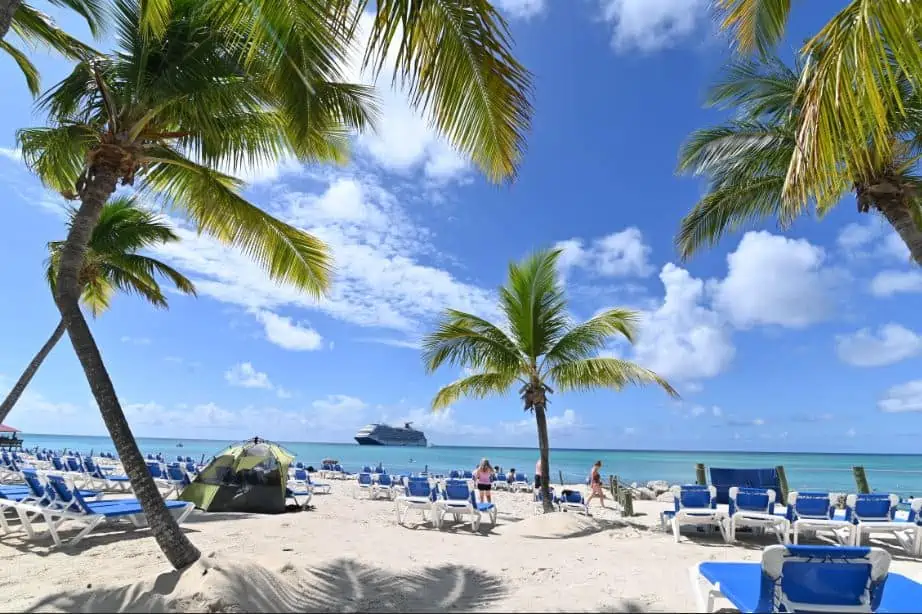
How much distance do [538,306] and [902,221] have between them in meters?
6.69

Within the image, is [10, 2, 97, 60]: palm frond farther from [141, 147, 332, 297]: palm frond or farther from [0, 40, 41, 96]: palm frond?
[141, 147, 332, 297]: palm frond

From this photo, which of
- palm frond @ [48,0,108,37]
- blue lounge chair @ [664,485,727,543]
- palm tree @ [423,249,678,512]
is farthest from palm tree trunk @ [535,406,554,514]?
palm frond @ [48,0,108,37]

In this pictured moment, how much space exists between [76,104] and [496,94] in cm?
553

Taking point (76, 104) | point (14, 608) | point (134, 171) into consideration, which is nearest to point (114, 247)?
point (76, 104)

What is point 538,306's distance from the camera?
39.5 feet

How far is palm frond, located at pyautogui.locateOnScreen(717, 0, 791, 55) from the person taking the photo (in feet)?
15.9

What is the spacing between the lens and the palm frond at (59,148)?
624cm

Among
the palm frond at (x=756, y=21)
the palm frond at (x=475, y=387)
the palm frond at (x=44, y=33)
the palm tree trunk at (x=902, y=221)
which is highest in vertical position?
the palm frond at (x=44, y=33)

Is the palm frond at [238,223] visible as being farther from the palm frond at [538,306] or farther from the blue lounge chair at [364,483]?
the blue lounge chair at [364,483]

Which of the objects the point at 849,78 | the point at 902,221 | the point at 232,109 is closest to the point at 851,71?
the point at 849,78

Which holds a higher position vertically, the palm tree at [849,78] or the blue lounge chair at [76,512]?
the palm tree at [849,78]

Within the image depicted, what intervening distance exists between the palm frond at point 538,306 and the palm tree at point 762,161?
116 inches

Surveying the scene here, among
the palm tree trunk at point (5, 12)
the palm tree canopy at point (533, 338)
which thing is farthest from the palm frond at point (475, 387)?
the palm tree trunk at point (5, 12)

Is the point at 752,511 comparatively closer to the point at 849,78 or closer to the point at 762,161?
the point at 762,161
